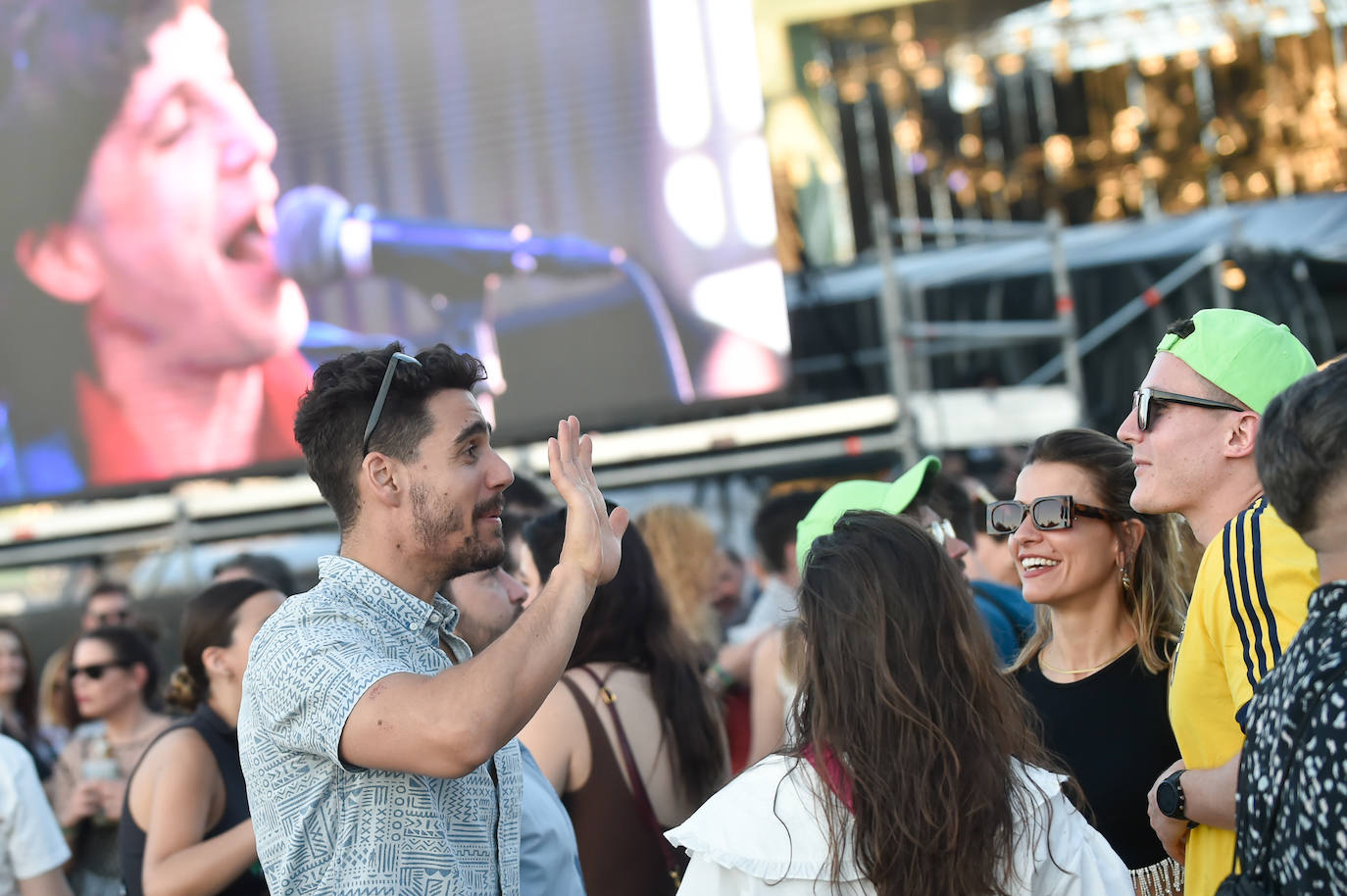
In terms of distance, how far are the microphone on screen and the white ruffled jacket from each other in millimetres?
6571

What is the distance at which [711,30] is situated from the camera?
8.09 metres

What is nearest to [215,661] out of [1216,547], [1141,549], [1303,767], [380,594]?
[380,594]

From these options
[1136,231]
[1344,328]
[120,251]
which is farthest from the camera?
[120,251]

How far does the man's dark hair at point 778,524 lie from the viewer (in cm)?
468

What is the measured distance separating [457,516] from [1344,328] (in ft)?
21.3

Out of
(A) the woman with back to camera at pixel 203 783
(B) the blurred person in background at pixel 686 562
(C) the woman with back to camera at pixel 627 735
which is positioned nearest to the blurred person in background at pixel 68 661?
(A) the woman with back to camera at pixel 203 783

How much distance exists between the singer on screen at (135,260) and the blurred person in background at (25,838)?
5320mm

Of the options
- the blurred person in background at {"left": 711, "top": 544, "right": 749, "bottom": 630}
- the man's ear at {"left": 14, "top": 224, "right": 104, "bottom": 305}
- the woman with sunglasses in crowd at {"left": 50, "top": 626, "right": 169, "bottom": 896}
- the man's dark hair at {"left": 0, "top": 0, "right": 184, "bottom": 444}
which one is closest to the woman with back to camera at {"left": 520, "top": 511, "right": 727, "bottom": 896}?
the woman with sunglasses in crowd at {"left": 50, "top": 626, "right": 169, "bottom": 896}

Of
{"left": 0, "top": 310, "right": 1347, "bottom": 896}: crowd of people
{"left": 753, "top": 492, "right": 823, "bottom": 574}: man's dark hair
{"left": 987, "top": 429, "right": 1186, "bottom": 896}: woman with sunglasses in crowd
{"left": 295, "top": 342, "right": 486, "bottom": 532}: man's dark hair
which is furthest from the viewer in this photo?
{"left": 753, "top": 492, "right": 823, "bottom": 574}: man's dark hair

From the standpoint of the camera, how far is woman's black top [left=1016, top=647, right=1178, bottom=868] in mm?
2424

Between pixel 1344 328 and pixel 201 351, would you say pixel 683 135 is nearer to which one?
pixel 201 351

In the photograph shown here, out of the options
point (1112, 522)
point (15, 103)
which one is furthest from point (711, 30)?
point (1112, 522)

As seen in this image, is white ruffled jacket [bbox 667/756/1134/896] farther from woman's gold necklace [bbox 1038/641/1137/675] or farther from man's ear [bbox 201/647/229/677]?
man's ear [bbox 201/647/229/677]

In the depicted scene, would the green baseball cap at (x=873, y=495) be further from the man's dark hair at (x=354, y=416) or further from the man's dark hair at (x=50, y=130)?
the man's dark hair at (x=50, y=130)
